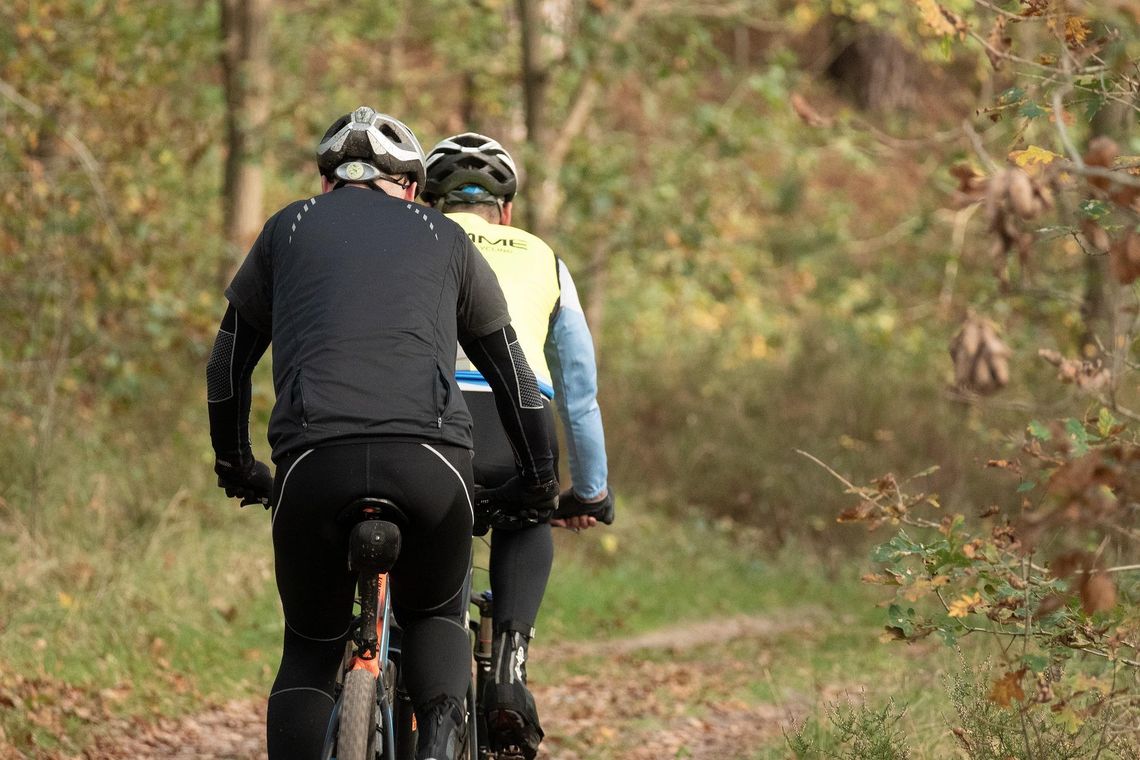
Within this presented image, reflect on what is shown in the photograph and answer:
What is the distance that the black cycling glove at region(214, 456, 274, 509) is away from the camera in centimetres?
402

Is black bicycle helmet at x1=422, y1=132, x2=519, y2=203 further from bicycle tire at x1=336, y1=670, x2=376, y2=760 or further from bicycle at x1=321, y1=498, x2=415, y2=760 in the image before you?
bicycle tire at x1=336, y1=670, x2=376, y2=760

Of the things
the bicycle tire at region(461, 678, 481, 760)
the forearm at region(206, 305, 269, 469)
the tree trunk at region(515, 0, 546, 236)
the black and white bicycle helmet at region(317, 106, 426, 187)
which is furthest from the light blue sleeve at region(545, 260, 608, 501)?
the tree trunk at region(515, 0, 546, 236)

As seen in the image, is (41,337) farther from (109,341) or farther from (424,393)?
(424,393)

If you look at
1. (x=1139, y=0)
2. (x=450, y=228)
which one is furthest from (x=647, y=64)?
(x=1139, y=0)

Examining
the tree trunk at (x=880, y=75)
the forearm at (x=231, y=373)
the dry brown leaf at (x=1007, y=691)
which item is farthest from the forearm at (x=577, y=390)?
the tree trunk at (x=880, y=75)

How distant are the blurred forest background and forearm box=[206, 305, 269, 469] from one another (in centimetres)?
174

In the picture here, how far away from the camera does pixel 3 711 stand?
5.93 m

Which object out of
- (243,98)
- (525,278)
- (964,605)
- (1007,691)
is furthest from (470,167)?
(243,98)

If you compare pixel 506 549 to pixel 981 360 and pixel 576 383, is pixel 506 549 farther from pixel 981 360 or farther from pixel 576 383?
pixel 981 360

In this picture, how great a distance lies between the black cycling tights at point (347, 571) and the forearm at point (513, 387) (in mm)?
307

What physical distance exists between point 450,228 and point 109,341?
7.24 metres

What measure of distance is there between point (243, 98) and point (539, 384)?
8760 millimetres

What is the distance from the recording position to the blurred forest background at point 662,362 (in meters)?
4.28

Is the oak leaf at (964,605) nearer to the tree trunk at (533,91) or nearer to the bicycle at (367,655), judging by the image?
the bicycle at (367,655)
